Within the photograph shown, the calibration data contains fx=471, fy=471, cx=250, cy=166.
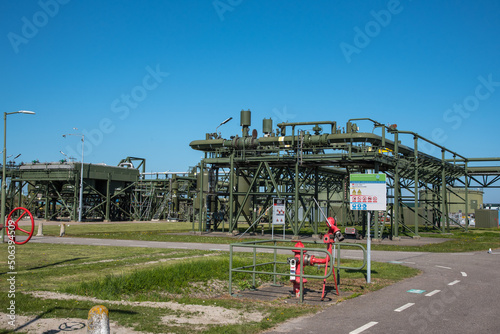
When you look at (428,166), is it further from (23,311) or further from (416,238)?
(23,311)

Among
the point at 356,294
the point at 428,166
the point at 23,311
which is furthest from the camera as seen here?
the point at 428,166

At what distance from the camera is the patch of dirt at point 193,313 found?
29.8 feet

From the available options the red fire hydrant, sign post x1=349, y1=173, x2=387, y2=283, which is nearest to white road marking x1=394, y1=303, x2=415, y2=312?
the red fire hydrant

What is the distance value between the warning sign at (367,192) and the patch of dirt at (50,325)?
8923mm

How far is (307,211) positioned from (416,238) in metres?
8.93

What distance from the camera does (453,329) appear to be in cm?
858

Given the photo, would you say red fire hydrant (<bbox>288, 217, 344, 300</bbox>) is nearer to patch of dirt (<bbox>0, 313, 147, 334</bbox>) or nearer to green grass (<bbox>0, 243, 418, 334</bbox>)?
green grass (<bbox>0, 243, 418, 334</bbox>)

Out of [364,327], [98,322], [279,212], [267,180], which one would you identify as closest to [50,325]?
[98,322]

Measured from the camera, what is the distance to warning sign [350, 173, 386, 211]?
48.7 ft

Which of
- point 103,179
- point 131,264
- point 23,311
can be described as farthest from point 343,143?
point 103,179

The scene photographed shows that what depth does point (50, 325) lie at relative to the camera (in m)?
8.39

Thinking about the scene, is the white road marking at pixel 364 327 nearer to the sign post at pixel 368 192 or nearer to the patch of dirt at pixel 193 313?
the patch of dirt at pixel 193 313

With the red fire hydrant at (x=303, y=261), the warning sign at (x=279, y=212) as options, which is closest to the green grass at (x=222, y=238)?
the warning sign at (x=279, y=212)

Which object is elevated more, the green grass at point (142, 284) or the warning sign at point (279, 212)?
the warning sign at point (279, 212)
